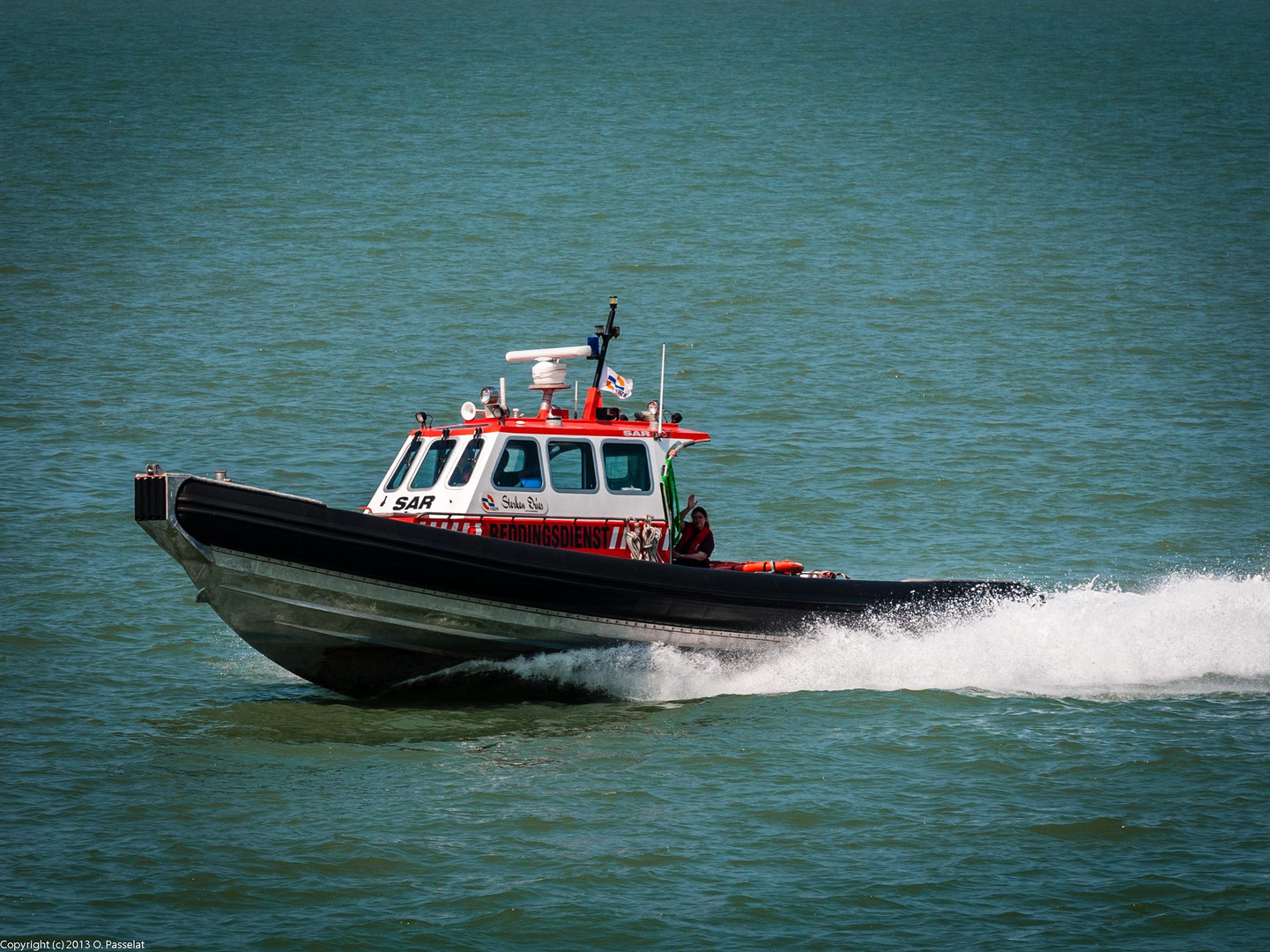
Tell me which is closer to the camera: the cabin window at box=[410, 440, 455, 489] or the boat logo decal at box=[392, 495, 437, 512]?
the boat logo decal at box=[392, 495, 437, 512]

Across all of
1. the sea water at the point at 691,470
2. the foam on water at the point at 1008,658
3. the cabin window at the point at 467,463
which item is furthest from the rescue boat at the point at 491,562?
the sea water at the point at 691,470

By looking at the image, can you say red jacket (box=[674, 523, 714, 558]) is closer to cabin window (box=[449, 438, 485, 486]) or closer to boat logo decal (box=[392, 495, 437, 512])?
cabin window (box=[449, 438, 485, 486])

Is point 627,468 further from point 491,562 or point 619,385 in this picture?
point 491,562

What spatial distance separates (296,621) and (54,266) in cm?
2846

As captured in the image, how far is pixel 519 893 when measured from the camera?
7.83 meters

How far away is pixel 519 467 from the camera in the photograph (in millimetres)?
11117

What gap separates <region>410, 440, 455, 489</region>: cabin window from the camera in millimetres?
11242

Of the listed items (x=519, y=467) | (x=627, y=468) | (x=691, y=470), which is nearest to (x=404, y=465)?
(x=519, y=467)

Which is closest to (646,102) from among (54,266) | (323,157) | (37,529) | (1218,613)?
(323,157)

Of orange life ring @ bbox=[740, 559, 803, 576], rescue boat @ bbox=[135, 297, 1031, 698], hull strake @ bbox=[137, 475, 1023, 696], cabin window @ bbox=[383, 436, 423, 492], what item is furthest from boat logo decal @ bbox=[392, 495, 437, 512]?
orange life ring @ bbox=[740, 559, 803, 576]

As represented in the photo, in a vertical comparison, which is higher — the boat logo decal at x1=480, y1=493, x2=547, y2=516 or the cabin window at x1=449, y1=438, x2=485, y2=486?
the cabin window at x1=449, y1=438, x2=485, y2=486

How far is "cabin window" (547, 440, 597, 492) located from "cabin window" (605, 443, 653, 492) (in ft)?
0.45

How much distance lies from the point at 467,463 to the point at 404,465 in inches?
27.2

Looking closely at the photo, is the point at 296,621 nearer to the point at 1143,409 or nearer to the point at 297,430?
the point at 297,430
